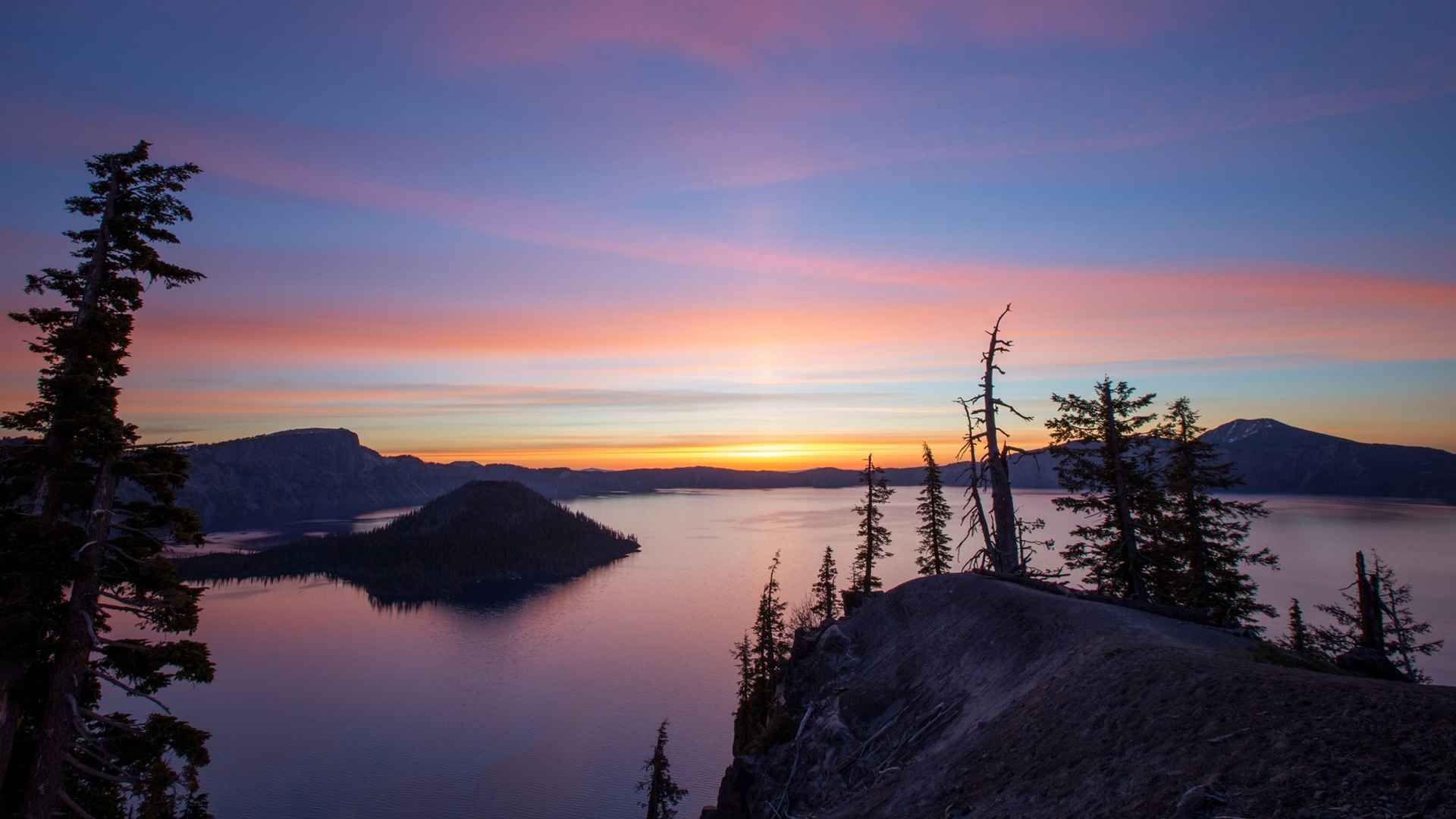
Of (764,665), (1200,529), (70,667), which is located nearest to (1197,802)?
(70,667)

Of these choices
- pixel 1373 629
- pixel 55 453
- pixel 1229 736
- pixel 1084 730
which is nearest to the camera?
pixel 1229 736

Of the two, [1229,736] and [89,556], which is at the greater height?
[89,556]

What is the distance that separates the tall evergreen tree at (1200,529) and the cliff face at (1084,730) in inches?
463

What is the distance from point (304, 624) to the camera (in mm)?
135000

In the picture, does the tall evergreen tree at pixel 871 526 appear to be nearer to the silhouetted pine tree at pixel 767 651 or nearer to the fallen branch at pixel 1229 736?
the silhouetted pine tree at pixel 767 651

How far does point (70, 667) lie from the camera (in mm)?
11938

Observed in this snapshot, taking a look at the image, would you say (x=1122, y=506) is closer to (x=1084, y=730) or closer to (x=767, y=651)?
(x=1084, y=730)

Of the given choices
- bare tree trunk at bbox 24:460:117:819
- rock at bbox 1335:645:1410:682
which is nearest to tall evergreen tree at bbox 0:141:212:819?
bare tree trunk at bbox 24:460:117:819

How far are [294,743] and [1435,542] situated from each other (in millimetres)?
211198

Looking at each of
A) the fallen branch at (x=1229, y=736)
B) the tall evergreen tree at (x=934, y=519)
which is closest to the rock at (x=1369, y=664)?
the fallen branch at (x=1229, y=736)

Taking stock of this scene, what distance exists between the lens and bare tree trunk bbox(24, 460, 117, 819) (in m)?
11.5

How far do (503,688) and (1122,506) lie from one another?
85219 mm

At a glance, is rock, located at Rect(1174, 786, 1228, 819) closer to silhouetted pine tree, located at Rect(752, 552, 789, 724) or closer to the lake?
silhouetted pine tree, located at Rect(752, 552, 789, 724)

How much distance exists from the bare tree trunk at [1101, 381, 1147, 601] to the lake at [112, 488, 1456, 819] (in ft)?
137
